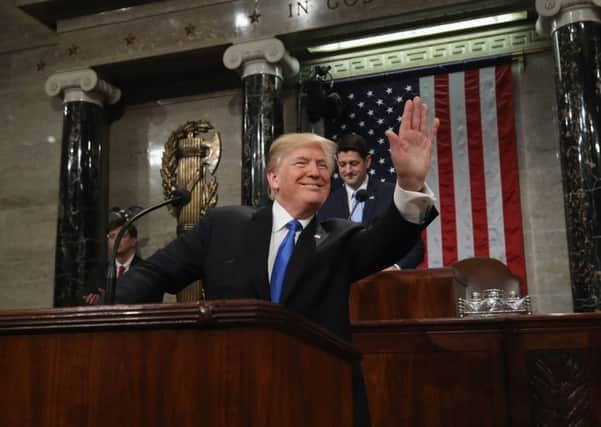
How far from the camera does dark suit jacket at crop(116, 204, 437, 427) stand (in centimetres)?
231

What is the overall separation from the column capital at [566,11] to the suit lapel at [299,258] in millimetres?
5037

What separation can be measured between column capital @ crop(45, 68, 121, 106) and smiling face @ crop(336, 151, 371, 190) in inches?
154

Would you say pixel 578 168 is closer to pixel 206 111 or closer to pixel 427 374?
pixel 427 374

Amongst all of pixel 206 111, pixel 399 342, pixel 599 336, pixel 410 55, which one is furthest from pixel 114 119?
pixel 599 336

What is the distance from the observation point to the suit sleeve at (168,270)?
2.41 m

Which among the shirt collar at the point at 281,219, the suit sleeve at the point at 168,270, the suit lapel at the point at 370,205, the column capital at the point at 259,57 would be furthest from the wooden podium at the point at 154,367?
the column capital at the point at 259,57

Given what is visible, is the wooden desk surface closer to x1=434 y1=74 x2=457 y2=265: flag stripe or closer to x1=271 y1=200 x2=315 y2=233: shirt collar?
x1=271 y1=200 x2=315 y2=233: shirt collar

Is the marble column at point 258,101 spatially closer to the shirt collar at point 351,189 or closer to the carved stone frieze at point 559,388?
the shirt collar at point 351,189

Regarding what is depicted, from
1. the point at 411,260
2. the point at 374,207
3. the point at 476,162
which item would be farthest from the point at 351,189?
Result: the point at 476,162

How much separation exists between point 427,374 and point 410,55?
5104 mm

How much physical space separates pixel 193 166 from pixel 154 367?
7.01 meters

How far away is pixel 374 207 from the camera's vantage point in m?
5.51

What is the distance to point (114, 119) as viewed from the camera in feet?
29.8

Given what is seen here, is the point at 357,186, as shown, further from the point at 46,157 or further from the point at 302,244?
the point at 46,157
